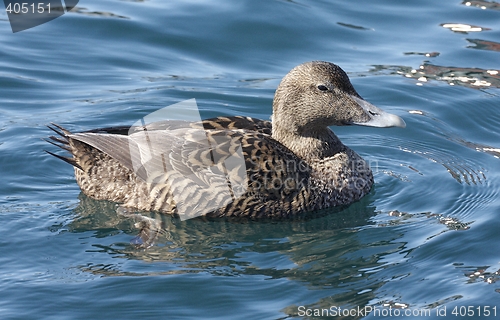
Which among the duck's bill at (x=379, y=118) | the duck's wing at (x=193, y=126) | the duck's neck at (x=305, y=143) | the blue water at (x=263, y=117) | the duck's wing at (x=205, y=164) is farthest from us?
the duck's neck at (x=305, y=143)

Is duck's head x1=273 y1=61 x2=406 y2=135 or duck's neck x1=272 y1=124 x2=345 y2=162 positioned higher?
duck's head x1=273 y1=61 x2=406 y2=135

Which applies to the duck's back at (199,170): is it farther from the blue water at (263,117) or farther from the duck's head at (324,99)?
the duck's head at (324,99)

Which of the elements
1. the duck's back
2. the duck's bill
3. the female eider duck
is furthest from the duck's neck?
the duck's bill

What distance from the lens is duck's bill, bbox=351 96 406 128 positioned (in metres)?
6.83

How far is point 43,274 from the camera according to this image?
19.6 feet

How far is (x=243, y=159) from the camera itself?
6637mm

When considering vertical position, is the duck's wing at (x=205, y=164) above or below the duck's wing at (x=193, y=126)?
below

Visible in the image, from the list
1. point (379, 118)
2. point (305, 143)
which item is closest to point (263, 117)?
point (305, 143)

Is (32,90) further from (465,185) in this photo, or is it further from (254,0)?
(465,185)

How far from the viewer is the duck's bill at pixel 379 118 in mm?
6832

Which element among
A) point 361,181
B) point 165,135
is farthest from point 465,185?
point 165,135

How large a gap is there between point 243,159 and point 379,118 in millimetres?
1235

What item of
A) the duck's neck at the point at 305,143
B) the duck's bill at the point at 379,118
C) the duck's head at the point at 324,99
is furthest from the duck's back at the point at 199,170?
the duck's bill at the point at 379,118

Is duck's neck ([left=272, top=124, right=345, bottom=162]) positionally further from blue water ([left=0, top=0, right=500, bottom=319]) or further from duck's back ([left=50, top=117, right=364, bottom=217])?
blue water ([left=0, top=0, right=500, bottom=319])
